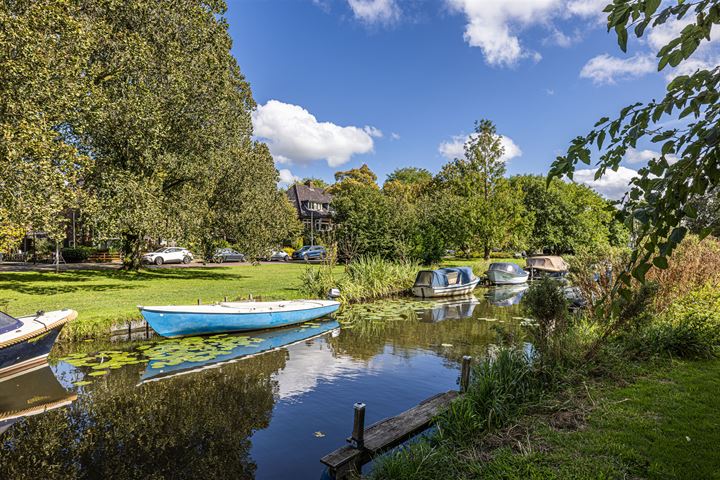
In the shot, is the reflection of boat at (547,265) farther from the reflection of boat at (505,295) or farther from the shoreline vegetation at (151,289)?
the shoreline vegetation at (151,289)

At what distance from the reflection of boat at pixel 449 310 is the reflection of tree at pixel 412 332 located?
1.00ft

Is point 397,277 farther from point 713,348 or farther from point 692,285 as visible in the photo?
point 713,348

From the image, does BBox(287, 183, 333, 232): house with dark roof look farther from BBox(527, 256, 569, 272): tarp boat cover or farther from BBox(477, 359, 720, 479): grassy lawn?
BBox(477, 359, 720, 479): grassy lawn

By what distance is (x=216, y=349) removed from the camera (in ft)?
37.7

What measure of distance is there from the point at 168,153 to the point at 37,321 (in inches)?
493

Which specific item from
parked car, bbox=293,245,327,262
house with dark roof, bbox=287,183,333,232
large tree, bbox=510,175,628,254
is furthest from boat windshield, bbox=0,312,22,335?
house with dark roof, bbox=287,183,333,232

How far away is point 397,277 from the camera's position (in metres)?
23.1

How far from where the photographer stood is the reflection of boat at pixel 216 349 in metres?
9.89

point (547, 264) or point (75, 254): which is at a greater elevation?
point (75, 254)

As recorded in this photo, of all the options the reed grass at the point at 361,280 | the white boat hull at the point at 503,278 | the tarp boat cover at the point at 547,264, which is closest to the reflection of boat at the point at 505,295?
the white boat hull at the point at 503,278

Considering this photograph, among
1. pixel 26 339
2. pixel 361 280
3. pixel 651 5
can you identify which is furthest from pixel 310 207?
pixel 651 5

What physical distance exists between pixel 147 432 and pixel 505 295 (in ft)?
71.9

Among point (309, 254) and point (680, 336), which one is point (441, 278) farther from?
point (309, 254)

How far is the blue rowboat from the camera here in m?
11.7
